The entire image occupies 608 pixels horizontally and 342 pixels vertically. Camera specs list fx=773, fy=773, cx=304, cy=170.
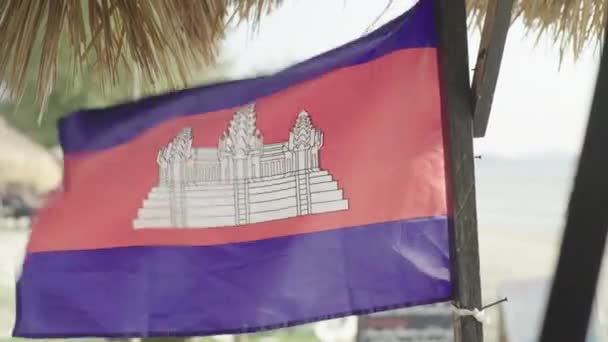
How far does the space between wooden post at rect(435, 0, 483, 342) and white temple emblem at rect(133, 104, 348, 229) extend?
205 mm

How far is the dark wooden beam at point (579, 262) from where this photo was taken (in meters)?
0.77

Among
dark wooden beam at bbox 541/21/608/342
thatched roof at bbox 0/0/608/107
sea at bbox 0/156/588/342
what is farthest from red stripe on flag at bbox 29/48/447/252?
sea at bbox 0/156/588/342

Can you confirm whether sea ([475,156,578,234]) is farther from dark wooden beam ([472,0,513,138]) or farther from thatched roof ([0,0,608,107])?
dark wooden beam ([472,0,513,138])

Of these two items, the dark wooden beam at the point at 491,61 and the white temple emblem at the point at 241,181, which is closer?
the dark wooden beam at the point at 491,61

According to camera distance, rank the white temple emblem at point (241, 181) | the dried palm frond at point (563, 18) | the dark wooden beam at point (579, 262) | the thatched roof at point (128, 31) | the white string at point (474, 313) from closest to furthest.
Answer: the dark wooden beam at point (579, 262), the white string at point (474, 313), the white temple emblem at point (241, 181), the thatched roof at point (128, 31), the dried palm frond at point (563, 18)

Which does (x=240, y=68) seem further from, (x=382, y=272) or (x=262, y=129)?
(x=382, y=272)

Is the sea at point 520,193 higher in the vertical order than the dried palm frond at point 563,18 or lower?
lower

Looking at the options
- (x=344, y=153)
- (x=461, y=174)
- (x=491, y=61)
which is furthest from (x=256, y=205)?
(x=491, y=61)

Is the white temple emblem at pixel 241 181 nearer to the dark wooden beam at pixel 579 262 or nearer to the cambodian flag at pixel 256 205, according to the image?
the cambodian flag at pixel 256 205

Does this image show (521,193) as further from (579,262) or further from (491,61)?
(579,262)

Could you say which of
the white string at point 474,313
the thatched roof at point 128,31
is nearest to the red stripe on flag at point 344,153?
the white string at point 474,313

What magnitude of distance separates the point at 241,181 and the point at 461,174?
0.41m

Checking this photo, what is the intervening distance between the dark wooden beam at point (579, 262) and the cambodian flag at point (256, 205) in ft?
1.72

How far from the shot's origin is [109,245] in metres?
1.47
